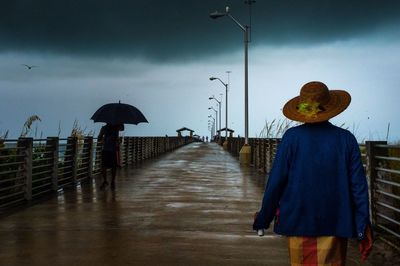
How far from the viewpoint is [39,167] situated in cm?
1287

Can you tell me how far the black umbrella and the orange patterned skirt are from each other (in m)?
10.5

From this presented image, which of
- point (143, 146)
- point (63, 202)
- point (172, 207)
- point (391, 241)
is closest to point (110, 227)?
point (172, 207)

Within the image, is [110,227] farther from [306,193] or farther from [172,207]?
[306,193]

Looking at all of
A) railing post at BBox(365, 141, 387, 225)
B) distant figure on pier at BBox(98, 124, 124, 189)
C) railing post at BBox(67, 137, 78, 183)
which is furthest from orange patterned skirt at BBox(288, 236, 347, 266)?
railing post at BBox(67, 137, 78, 183)

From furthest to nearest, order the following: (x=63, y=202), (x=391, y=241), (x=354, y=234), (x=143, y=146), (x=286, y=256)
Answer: (x=143, y=146) < (x=63, y=202) < (x=391, y=241) < (x=286, y=256) < (x=354, y=234)

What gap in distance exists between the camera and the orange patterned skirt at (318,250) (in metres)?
3.59

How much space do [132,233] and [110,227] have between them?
64 centimetres

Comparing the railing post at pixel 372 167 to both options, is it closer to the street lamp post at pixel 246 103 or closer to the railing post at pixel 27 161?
the railing post at pixel 27 161

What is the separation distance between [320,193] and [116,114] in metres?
10.6

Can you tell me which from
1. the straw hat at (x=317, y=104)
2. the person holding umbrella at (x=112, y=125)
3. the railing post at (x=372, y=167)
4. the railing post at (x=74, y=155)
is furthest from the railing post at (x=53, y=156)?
the straw hat at (x=317, y=104)

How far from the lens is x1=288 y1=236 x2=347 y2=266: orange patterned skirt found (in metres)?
3.59

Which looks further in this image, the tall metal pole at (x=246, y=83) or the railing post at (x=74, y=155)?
the tall metal pole at (x=246, y=83)

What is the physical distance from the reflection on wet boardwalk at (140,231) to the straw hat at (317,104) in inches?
116

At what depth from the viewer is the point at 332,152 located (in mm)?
3568
